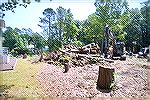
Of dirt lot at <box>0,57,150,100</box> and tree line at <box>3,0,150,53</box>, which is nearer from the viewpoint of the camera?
dirt lot at <box>0,57,150,100</box>

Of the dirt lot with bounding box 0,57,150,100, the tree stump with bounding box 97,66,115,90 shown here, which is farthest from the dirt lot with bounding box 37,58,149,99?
the tree stump with bounding box 97,66,115,90

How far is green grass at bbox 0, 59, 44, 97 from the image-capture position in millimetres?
10102

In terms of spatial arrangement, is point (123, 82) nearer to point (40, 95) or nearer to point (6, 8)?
point (40, 95)

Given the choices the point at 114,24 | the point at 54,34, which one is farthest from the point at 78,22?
the point at 114,24

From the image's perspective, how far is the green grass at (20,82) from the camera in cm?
1010

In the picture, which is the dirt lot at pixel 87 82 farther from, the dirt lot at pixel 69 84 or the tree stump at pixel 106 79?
the tree stump at pixel 106 79

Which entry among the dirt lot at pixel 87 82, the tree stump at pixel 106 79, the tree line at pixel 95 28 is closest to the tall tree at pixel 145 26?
the tree line at pixel 95 28

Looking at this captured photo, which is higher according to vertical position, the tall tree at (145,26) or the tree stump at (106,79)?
the tall tree at (145,26)

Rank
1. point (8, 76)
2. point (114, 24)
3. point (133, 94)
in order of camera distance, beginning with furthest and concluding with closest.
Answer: point (114, 24) → point (8, 76) → point (133, 94)

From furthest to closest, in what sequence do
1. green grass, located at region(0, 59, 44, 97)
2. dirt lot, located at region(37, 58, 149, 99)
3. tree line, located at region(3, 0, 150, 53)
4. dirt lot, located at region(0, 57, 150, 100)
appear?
1. tree line, located at region(3, 0, 150, 53)
2. green grass, located at region(0, 59, 44, 97)
3. dirt lot, located at region(37, 58, 149, 99)
4. dirt lot, located at region(0, 57, 150, 100)

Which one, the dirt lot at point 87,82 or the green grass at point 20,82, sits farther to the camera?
the green grass at point 20,82

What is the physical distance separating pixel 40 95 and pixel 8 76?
3160 millimetres

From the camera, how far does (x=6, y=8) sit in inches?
397

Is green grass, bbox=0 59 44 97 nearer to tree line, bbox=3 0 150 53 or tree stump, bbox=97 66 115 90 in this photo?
tree stump, bbox=97 66 115 90
